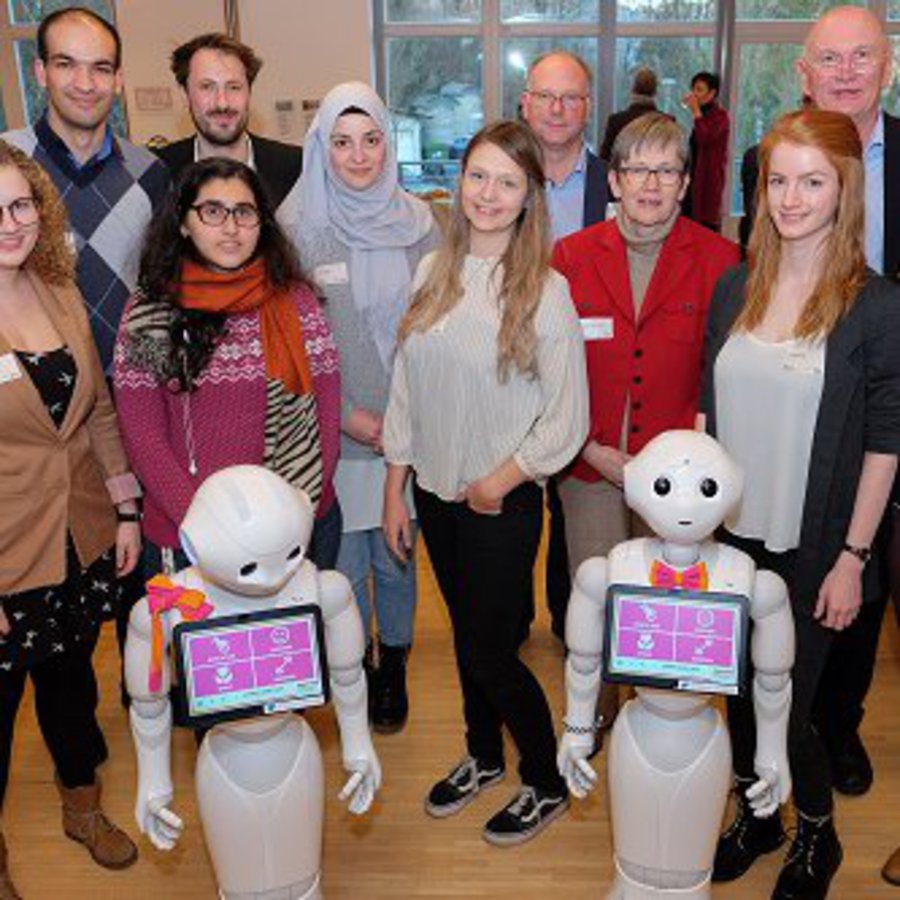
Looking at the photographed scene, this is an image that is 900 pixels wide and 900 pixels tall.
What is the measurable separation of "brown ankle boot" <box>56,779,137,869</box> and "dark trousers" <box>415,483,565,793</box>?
0.91 meters

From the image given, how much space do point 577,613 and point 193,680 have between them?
0.70 meters

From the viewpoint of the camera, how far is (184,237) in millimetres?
2166

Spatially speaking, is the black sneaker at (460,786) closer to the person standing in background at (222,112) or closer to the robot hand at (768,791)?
the robot hand at (768,791)

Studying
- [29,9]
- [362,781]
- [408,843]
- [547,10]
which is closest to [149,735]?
[362,781]

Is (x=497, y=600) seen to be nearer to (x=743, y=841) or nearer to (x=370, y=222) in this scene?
(x=743, y=841)

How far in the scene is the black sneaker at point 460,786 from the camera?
2.62m

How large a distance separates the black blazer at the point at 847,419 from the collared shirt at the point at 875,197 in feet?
2.22

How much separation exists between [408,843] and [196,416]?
Answer: 47.3 inches

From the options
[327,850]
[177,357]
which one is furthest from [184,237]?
[327,850]

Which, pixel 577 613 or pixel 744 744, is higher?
pixel 577 613

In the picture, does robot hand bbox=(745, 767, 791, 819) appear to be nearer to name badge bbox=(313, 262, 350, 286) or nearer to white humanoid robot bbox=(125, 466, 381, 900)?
white humanoid robot bbox=(125, 466, 381, 900)

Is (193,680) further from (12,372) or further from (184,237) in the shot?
(184,237)

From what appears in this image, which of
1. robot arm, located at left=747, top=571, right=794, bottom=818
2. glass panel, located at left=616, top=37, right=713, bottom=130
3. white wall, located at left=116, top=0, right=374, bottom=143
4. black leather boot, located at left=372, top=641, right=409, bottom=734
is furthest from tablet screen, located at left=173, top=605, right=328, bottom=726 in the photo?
glass panel, located at left=616, top=37, right=713, bottom=130

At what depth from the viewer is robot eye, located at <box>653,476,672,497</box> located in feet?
5.61
